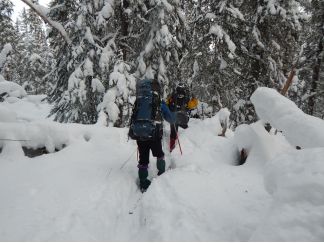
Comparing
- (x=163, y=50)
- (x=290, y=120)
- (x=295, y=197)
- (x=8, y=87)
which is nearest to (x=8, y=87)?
(x=8, y=87)

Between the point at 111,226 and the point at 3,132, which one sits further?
the point at 3,132

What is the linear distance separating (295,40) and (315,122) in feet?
34.6

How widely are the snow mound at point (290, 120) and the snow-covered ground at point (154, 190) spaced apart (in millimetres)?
75

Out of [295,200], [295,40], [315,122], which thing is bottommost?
[295,200]

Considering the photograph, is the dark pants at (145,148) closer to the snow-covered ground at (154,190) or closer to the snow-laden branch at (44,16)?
the snow-covered ground at (154,190)

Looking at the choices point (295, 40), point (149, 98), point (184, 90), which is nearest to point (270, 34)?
point (295, 40)

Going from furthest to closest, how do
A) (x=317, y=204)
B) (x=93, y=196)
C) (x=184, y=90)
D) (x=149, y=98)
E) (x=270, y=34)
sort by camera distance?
(x=270, y=34) < (x=184, y=90) < (x=149, y=98) < (x=93, y=196) < (x=317, y=204)

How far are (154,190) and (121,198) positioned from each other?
2.40 ft

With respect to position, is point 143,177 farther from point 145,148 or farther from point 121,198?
point 121,198

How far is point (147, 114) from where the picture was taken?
6594 mm

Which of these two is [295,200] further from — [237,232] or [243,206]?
[243,206]

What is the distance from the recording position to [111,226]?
4891 mm

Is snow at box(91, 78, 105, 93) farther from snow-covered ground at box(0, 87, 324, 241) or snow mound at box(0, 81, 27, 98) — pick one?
snow mound at box(0, 81, 27, 98)

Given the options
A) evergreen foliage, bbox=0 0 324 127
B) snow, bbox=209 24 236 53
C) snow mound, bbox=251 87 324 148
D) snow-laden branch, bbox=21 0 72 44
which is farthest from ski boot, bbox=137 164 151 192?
snow, bbox=209 24 236 53
